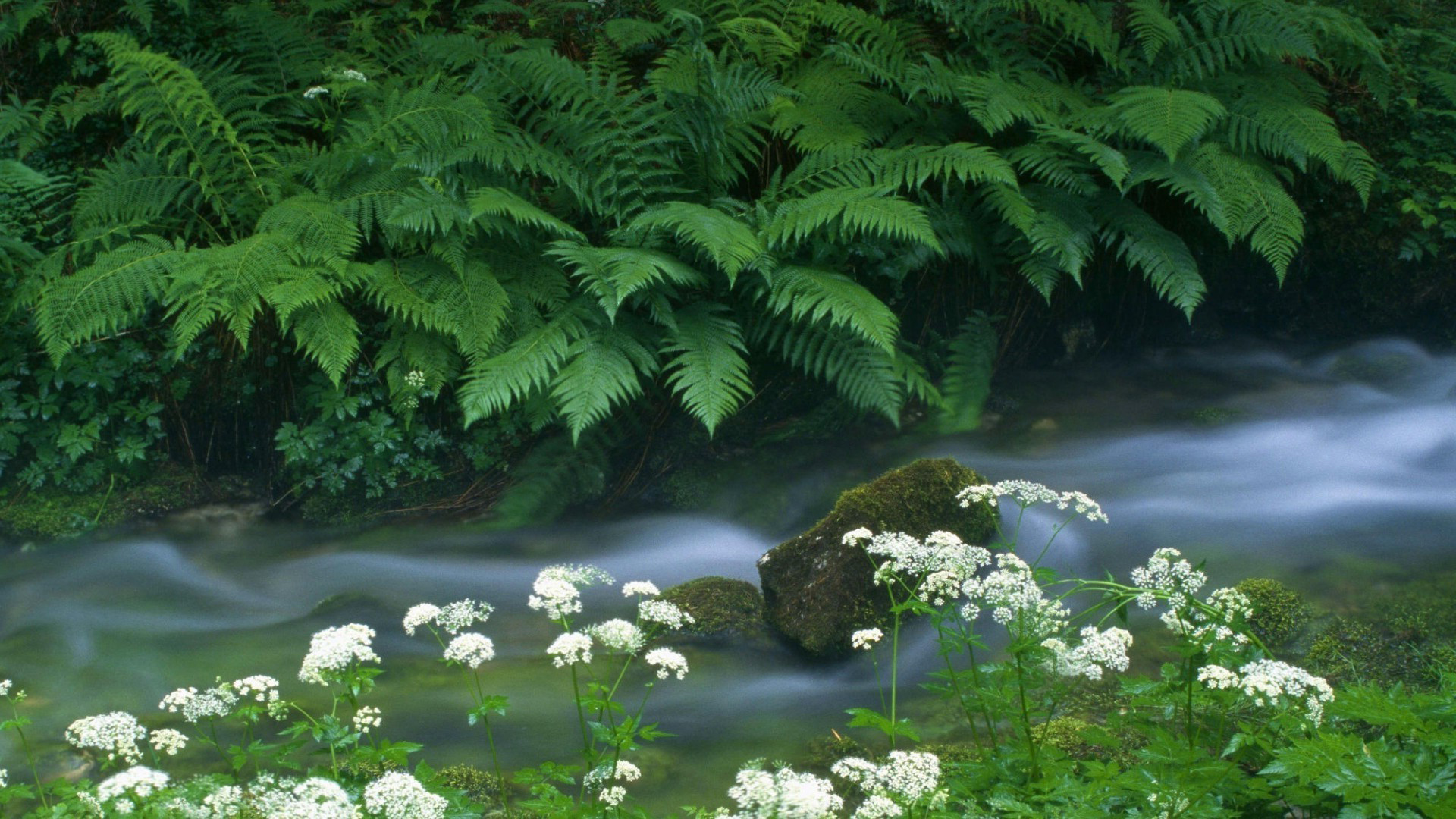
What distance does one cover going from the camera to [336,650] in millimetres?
1917

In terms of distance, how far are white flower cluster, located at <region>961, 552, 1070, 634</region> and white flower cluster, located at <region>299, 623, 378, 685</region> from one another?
1149 mm

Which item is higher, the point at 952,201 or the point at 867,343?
the point at 952,201

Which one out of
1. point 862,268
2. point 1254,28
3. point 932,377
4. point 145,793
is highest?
point 1254,28

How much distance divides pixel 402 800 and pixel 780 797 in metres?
0.60

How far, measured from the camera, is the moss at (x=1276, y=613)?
3.37 m

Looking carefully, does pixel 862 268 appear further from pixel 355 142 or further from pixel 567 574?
pixel 567 574

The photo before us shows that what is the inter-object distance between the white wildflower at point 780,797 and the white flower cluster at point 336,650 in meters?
0.70

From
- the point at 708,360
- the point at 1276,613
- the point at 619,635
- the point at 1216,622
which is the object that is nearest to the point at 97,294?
the point at 708,360

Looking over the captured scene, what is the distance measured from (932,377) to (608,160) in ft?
5.99

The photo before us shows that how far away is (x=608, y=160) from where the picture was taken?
4.74 meters

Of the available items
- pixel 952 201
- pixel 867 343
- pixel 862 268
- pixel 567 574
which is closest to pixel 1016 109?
pixel 952 201

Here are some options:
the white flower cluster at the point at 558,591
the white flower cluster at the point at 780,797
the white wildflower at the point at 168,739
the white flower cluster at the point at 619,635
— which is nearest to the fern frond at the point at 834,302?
the white flower cluster at the point at 558,591

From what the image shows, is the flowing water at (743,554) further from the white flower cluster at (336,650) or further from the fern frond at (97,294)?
the white flower cluster at (336,650)

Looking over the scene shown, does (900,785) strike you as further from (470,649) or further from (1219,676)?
(470,649)
